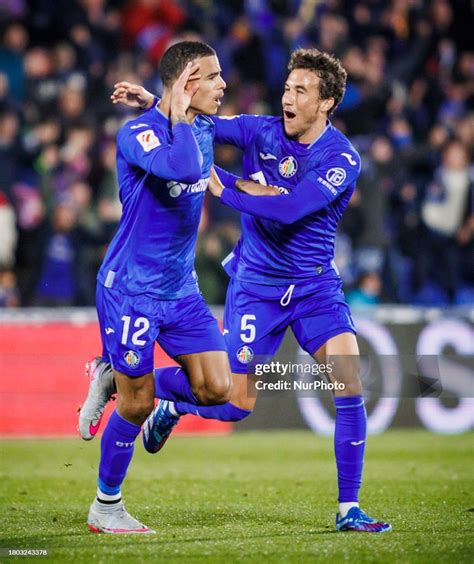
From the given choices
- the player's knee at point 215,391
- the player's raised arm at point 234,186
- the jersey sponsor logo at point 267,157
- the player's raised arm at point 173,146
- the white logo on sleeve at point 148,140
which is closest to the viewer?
the player's raised arm at point 173,146

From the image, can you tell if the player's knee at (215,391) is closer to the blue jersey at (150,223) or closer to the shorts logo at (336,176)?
the blue jersey at (150,223)

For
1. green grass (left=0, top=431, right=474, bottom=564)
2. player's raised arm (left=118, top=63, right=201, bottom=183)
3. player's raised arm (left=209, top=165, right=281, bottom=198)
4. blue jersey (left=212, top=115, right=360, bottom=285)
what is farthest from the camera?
player's raised arm (left=209, top=165, right=281, bottom=198)

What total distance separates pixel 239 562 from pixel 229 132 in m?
2.84

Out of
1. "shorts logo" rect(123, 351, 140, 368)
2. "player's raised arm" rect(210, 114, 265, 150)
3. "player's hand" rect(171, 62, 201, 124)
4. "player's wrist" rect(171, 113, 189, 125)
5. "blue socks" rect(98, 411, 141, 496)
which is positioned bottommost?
"blue socks" rect(98, 411, 141, 496)

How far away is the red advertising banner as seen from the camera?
1148 cm

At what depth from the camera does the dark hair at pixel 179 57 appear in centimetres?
603

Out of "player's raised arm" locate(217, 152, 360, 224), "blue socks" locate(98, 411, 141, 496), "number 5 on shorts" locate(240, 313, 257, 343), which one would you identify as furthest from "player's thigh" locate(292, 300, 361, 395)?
"blue socks" locate(98, 411, 141, 496)

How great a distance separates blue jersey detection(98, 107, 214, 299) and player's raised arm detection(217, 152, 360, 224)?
42cm

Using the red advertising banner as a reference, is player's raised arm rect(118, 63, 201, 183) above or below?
above

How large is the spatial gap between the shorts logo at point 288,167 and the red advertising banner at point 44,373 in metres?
4.99

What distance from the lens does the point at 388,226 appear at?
43.8ft

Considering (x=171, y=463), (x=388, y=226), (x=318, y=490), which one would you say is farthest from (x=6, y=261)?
(x=318, y=490)

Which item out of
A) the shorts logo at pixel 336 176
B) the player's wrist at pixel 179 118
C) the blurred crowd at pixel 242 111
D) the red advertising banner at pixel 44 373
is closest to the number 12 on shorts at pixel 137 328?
the player's wrist at pixel 179 118

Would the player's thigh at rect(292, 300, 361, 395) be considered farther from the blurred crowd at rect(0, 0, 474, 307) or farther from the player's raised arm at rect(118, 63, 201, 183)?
the blurred crowd at rect(0, 0, 474, 307)
